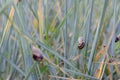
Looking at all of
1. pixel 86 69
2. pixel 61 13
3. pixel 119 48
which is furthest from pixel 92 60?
pixel 61 13

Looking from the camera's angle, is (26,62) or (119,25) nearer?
(26,62)

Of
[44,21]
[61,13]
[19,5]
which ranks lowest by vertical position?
[61,13]

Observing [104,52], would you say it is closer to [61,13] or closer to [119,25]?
[119,25]

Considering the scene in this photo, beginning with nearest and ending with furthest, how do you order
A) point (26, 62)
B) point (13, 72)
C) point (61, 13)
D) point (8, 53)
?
point (26, 62)
point (13, 72)
point (8, 53)
point (61, 13)

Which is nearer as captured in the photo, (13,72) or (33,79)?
(33,79)

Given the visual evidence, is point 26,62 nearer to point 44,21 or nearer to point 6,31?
point 6,31

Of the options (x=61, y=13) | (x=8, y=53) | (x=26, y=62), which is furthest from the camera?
(x=61, y=13)

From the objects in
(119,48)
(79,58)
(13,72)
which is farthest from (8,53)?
(119,48)

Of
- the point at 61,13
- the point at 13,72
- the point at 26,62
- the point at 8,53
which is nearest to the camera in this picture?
the point at 26,62

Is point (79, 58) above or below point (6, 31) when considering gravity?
below
